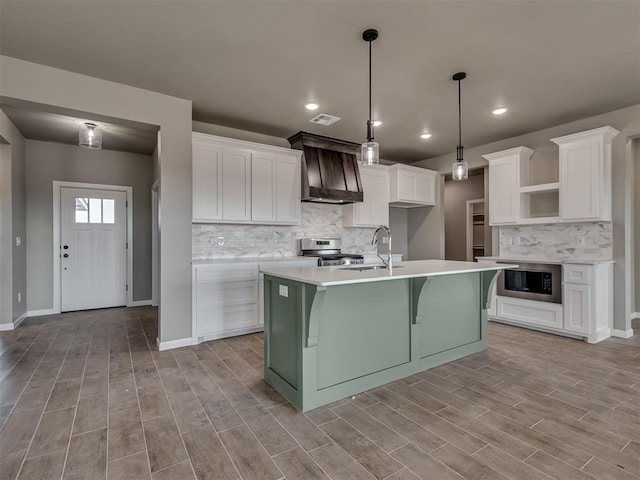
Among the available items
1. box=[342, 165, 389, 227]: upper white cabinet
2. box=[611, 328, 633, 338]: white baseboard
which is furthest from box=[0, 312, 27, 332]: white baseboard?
box=[611, 328, 633, 338]: white baseboard

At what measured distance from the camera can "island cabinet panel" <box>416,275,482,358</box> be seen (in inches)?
119

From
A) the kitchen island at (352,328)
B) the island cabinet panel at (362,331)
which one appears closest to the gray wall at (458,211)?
the kitchen island at (352,328)

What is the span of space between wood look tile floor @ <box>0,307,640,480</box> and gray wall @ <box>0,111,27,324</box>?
4.29 feet

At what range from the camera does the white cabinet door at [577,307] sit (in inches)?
149

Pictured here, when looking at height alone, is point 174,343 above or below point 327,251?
below

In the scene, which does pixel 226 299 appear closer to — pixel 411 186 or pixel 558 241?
pixel 411 186

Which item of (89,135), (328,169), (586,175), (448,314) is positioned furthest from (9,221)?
(586,175)

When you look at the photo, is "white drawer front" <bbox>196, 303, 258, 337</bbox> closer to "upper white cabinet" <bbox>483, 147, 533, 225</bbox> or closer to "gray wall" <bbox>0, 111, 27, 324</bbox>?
"gray wall" <bbox>0, 111, 27, 324</bbox>

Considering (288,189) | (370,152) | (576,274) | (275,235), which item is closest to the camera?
(370,152)

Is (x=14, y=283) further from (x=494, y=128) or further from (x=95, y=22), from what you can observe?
(x=494, y=128)

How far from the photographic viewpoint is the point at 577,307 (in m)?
3.86

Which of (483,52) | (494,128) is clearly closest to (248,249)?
(483,52)

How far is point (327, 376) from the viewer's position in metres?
2.42

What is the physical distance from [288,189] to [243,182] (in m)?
0.67
